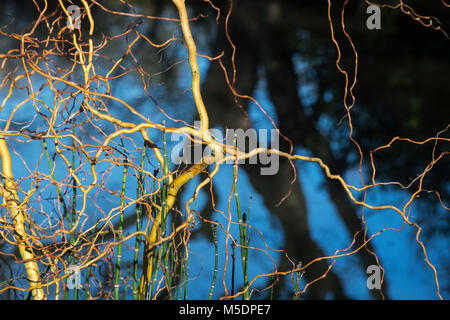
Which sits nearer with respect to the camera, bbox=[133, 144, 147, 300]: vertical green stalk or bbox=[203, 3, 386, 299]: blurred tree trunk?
bbox=[133, 144, 147, 300]: vertical green stalk

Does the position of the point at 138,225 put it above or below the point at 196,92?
below

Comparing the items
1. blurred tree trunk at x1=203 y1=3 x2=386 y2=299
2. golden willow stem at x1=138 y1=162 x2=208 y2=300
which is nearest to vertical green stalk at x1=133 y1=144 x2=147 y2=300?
golden willow stem at x1=138 y1=162 x2=208 y2=300

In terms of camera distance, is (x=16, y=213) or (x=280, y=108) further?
(x=280, y=108)

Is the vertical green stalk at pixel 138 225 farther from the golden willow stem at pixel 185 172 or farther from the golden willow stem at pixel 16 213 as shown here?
the golden willow stem at pixel 16 213

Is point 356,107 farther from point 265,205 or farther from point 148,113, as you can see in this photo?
point 148,113

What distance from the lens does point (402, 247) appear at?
54.0 inches

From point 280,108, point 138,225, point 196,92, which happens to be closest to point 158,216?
point 138,225

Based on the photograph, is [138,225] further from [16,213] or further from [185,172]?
[16,213]

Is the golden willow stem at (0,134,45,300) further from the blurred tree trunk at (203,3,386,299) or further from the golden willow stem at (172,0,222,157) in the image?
the blurred tree trunk at (203,3,386,299)

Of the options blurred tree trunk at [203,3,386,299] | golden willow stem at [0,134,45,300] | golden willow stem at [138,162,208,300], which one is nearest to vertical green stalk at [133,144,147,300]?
golden willow stem at [138,162,208,300]

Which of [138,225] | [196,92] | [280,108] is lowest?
[138,225]

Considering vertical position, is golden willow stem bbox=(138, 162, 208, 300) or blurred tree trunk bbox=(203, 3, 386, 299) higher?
blurred tree trunk bbox=(203, 3, 386, 299)

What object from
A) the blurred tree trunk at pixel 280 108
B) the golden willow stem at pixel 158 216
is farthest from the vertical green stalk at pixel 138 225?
the blurred tree trunk at pixel 280 108

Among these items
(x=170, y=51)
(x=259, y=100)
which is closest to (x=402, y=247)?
(x=259, y=100)
